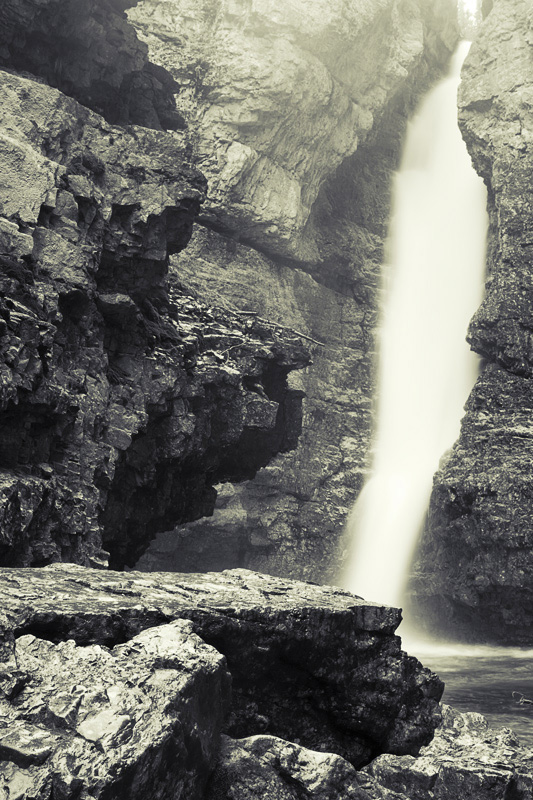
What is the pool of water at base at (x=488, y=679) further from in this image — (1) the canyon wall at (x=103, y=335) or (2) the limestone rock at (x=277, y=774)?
(2) the limestone rock at (x=277, y=774)

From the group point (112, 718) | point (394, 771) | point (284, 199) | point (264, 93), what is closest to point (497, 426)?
point (284, 199)

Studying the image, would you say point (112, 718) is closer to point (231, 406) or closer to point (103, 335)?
point (103, 335)

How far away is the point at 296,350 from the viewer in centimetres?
2188

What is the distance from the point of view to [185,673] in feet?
19.7

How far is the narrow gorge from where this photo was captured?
20.5 ft

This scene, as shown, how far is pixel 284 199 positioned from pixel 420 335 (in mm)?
11946

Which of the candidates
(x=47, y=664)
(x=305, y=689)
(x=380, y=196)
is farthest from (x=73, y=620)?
(x=380, y=196)

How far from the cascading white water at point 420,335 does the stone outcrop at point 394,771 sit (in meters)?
25.1

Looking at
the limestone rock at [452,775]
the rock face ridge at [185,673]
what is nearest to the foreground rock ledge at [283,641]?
the rock face ridge at [185,673]

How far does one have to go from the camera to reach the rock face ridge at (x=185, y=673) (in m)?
5.15

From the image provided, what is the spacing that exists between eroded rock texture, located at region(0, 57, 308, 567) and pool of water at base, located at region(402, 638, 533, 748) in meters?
9.03

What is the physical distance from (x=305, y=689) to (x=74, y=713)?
388 cm

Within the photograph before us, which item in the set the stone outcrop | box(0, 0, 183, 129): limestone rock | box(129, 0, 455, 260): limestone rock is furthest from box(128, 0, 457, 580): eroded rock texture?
the stone outcrop

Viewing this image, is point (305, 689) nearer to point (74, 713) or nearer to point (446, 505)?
point (74, 713)
